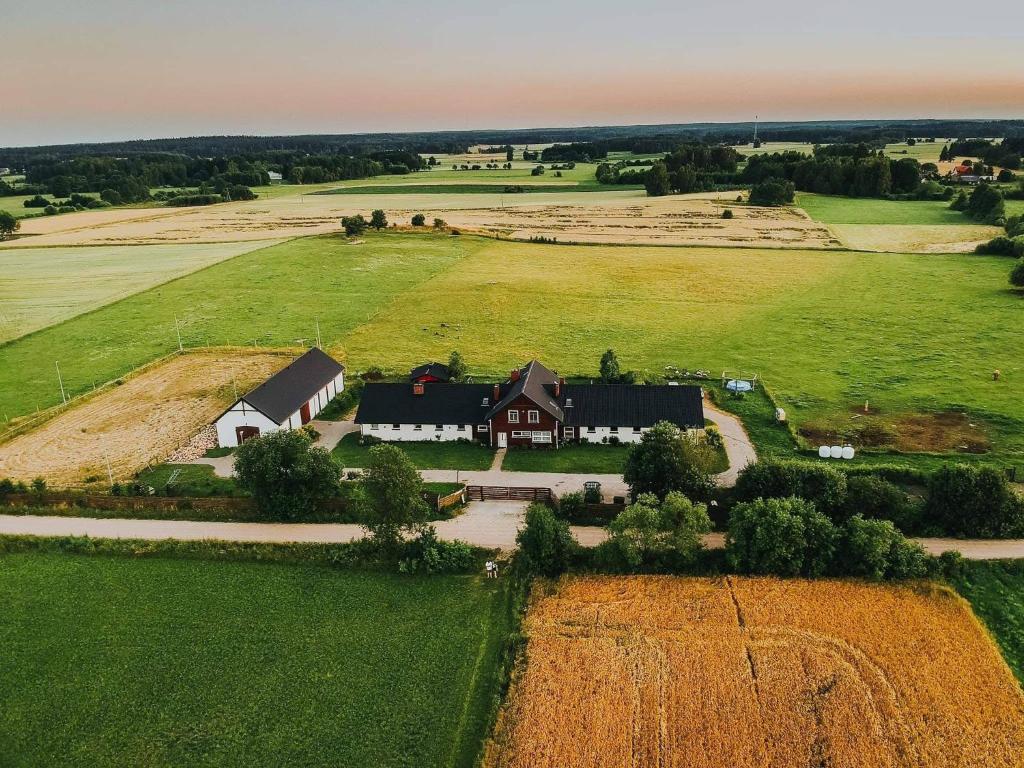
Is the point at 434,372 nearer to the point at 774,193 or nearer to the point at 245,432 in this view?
the point at 245,432

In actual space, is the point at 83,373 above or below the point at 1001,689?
above

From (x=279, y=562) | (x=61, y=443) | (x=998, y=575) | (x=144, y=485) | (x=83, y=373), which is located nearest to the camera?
(x=998, y=575)

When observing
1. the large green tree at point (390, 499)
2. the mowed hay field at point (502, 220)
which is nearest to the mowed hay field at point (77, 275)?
the mowed hay field at point (502, 220)

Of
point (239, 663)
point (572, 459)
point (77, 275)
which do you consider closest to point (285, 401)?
point (572, 459)

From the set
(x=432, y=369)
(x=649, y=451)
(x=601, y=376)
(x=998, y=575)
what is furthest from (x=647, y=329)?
(x=998, y=575)

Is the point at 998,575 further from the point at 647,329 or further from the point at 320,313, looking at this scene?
the point at 320,313

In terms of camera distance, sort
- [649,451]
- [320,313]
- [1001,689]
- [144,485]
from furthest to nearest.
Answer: [320,313] → [144,485] → [649,451] → [1001,689]

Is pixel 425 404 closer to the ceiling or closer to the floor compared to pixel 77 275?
closer to the floor

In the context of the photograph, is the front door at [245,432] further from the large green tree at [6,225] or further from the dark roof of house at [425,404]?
the large green tree at [6,225]
